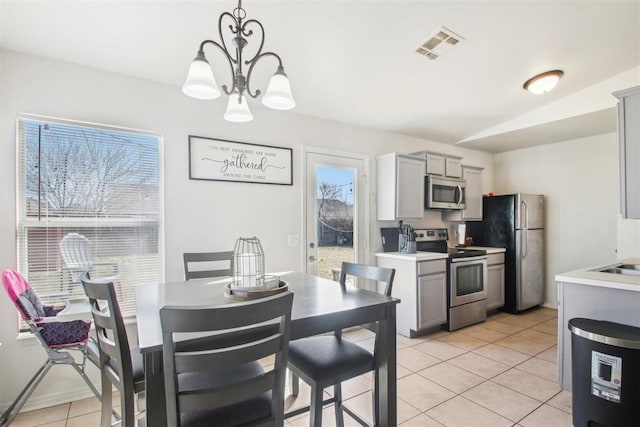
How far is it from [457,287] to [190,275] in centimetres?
296

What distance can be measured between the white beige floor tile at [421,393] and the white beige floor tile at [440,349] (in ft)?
1.78

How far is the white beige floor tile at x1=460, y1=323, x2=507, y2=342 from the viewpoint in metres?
3.47

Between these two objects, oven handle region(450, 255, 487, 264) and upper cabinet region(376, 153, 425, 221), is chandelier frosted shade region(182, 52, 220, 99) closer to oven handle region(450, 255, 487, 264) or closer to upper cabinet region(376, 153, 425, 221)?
upper cabinet region(376, 153, 425, 221)

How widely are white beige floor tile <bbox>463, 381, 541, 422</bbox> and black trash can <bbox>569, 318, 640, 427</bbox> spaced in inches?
11.9

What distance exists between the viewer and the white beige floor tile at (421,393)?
7.38 ft

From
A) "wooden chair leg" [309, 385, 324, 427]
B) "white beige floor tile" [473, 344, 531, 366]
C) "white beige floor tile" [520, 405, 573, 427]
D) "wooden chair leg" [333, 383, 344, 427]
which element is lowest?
"white beige floor tile" [473, 344, 531, 366]

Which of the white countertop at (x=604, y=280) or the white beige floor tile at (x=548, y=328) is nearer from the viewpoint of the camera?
the white countertop at (x=604, y=280)

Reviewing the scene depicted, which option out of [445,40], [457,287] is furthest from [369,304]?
[457,287]

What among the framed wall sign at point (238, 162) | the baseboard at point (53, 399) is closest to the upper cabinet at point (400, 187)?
the framed wall sign at point (238, 162)

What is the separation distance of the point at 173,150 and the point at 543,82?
3.57 metres

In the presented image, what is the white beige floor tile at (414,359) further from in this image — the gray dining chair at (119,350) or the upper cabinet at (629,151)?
the gray dining chair at (119,350)

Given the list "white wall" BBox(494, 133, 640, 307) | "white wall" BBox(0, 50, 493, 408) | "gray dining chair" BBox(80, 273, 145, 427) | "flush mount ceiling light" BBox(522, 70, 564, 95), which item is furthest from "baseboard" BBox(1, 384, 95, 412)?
"white wall" BBox(494, 133, 640, 307)

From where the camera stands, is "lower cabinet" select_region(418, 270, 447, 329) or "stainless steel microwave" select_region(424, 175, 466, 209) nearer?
"lower cabinet" select_region(418, 270, 447, 329)

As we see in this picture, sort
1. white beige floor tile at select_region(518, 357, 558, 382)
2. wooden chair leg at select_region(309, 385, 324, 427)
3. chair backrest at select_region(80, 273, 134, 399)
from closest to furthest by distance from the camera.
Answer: chair backrest at select_region(80, 273, 134, 399) < wooden chair leg at select_region(309, 385, 324, 427) < white beige floor tile at select_region(518, 357, 558, 382)
